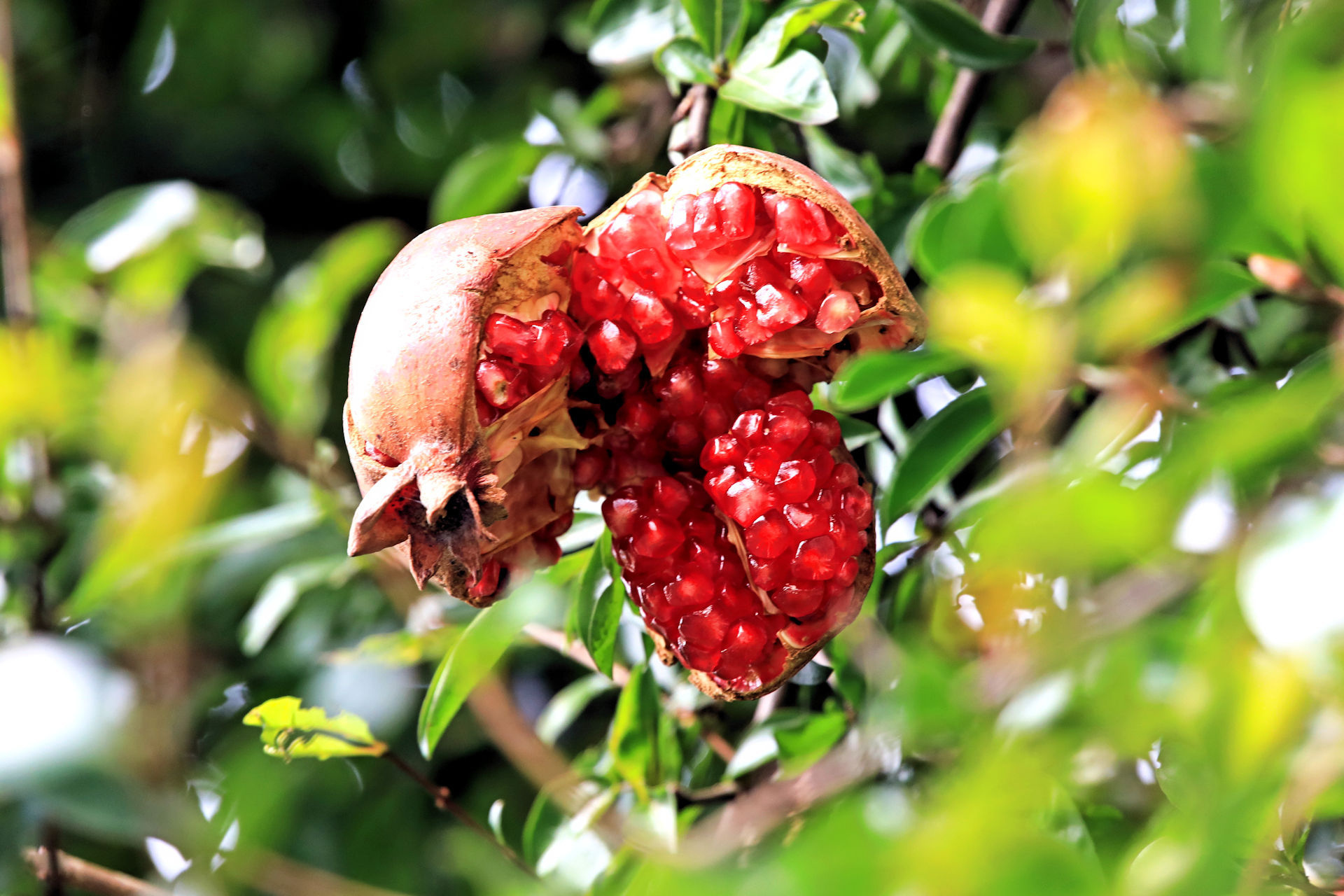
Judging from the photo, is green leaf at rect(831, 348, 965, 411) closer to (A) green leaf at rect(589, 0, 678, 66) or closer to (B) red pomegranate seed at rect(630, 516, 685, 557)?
(B) red pomegranate seed at rect(630, 516, 685, 557)

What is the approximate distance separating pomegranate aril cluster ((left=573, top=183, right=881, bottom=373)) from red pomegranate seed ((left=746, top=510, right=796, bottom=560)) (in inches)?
4.4

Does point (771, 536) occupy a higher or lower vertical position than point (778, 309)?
lower

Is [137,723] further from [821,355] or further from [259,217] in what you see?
[259,217]

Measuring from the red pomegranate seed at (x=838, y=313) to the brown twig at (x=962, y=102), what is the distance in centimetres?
37

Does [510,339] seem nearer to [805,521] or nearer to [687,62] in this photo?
[805,521]

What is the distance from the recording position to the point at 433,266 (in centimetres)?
64

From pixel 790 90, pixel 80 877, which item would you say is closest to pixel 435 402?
pixel 790 90

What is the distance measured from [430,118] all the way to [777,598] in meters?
1.09

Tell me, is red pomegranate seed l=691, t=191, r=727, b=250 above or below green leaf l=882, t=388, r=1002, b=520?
above

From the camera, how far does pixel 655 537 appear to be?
28.0 inches

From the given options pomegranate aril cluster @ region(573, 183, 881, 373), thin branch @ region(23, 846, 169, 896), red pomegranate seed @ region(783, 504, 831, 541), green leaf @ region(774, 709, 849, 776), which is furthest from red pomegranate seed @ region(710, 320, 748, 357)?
thin branch @ region(23, 846, 169, 896)

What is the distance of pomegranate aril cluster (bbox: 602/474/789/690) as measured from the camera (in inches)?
27.9

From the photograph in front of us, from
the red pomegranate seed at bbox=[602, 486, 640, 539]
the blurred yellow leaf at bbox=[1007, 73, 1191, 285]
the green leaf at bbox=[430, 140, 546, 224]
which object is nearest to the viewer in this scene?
the blurred yellow leaf at bbox=[1007, 73, 1191, 285]

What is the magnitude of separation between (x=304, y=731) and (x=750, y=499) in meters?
0.41
